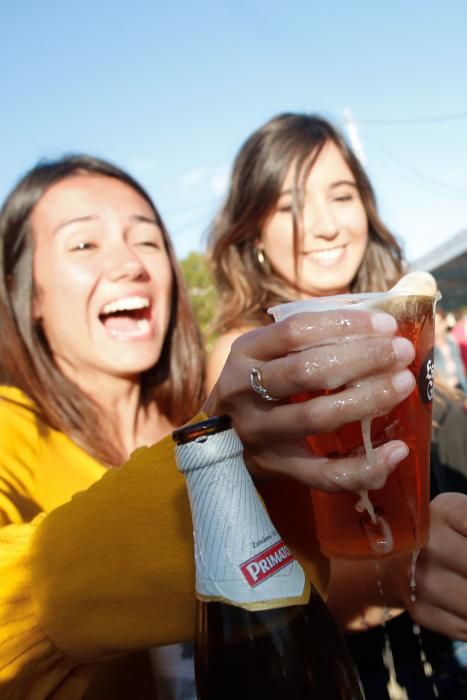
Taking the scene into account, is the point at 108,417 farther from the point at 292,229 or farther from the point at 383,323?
the point at 383,323

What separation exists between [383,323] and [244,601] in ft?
1.29

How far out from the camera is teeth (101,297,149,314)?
1.66m

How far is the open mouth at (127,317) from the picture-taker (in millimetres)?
1662

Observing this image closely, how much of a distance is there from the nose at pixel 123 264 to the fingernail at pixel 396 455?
1141 millimetres

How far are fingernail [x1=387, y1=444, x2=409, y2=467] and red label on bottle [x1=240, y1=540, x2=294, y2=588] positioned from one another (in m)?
0.21

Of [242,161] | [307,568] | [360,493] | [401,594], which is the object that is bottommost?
[401,594]

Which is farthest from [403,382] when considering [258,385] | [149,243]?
[149,243]

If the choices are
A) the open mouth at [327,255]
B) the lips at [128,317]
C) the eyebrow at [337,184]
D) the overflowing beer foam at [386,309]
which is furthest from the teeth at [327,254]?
the overflowing beer foam at [386,309]

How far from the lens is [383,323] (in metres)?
0.67

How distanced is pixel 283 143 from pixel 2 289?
112cm

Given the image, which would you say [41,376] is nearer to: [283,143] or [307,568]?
[307,568]

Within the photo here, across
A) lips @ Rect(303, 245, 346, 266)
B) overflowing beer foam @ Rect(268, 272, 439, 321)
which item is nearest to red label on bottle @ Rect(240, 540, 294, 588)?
overflowing beer foam @ Rect(268, 272, 439, 321)

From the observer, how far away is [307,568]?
0.95 meters

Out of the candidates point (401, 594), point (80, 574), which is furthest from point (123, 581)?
point (401, 594)
